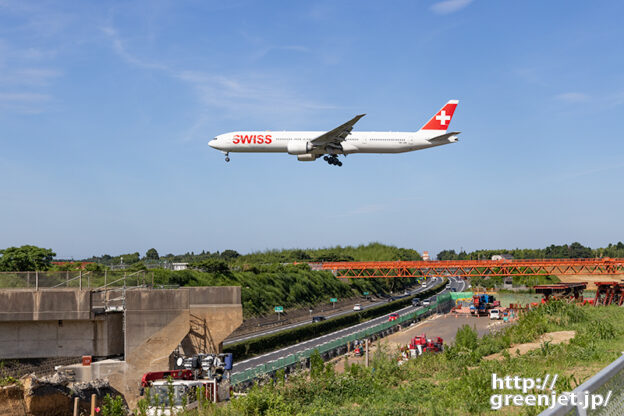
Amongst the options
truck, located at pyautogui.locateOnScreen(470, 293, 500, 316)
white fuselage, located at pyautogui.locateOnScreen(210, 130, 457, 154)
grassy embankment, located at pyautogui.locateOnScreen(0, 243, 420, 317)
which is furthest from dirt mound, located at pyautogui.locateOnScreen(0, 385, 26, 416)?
truck, located at pyautogui.locateOnScreen(470, 293, 500, 316)

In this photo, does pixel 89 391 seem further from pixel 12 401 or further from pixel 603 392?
pixel 603 392

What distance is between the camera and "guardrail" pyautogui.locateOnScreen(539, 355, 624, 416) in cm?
563

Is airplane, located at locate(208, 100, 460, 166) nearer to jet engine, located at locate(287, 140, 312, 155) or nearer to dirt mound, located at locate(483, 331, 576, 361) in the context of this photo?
jet engine, located at locate(287, 140, 312, 155)

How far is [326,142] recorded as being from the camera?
55406mm

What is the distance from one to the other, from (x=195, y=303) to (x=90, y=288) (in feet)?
22.8

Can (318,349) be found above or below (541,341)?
below

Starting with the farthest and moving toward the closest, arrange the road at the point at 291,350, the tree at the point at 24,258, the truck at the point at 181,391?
the tree at the point at 24,258 < the road at the point at 291,350 < the truck at the point at 181,391

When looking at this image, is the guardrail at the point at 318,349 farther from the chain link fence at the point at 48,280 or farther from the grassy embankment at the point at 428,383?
the chain link fence at the point at 48,280

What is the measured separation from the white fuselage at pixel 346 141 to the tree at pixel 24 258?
93.0ft

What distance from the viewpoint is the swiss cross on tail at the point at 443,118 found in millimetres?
65438

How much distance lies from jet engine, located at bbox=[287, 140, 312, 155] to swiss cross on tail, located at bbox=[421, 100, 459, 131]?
1673cm

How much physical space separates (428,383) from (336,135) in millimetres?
37656

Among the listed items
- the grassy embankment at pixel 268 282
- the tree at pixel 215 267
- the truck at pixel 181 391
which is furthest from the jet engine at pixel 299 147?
the tree at pixel 215 267

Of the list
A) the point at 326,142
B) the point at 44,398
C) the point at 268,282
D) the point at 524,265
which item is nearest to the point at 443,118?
the point at 326,142
